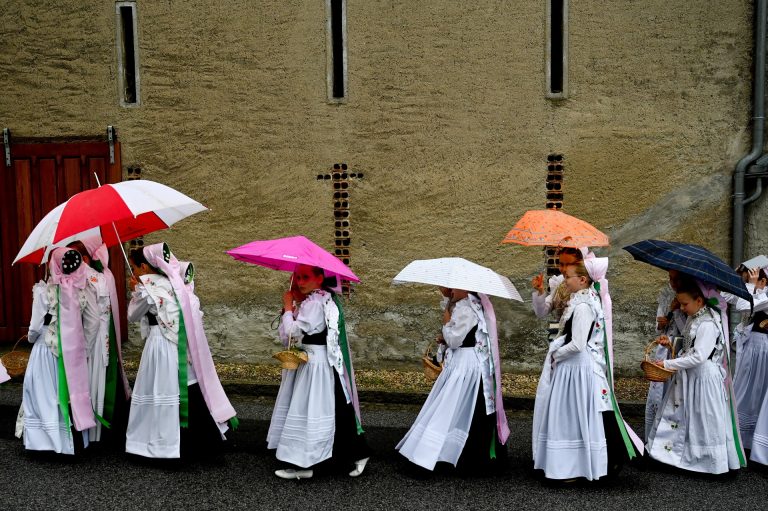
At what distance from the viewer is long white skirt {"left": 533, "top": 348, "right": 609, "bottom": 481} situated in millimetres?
4773

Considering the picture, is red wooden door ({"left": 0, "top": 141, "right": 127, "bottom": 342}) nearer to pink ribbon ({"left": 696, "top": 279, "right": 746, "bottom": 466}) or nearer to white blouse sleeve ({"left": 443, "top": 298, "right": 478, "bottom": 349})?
white blouse sleeve ({"left": 443, "top": 298, "right": 478, "bottom": 349})

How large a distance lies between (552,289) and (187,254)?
5.00 m

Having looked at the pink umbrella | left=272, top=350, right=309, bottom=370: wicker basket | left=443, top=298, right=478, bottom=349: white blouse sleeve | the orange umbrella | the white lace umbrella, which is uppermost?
the orange umbrella

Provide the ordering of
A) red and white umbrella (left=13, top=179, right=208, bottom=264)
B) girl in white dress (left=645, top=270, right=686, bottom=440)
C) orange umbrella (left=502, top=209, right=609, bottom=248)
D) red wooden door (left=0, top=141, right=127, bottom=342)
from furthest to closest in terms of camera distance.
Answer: red wooden door (left=0, top=141, right=127, bottom=342), girl in white dress (left=645, top=270, right=686, bottom=440), orange umbrella (left=502, top=209, right=609, bottom=248), red and white umbrella (left=13, top=179, right=208, bottom=264)

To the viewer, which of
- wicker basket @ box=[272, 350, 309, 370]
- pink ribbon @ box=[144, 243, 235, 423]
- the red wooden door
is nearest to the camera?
wicker basket @ box=[272, 350, 309, 370]

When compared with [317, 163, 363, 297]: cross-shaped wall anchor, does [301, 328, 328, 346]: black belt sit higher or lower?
lower

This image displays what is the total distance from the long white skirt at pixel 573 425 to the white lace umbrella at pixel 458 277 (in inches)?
28.1

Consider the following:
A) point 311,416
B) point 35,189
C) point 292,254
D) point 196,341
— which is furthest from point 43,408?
point 35,189

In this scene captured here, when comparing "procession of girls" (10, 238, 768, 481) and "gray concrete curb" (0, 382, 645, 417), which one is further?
"gray concrete curb" (0, 382, 645, 417)

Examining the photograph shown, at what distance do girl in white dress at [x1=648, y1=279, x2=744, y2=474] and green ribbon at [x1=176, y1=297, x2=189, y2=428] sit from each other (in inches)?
138

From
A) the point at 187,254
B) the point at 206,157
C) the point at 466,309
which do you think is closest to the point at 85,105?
the point at 206,157

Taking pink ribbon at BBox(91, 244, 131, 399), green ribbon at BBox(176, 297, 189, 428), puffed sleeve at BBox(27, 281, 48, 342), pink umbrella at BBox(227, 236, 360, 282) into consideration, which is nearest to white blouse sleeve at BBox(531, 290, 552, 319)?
pink umbrella at BBox(227, 236, 360, 282)

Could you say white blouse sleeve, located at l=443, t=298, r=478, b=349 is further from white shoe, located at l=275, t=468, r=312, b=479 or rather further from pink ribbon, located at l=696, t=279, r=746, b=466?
pink ribbon, located at l=696, t=279, r=746, b=466

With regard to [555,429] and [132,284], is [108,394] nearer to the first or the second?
[132,284]
